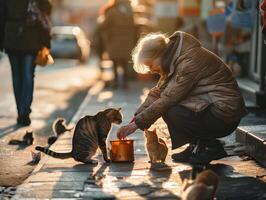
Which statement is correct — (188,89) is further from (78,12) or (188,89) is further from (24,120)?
(78,12)

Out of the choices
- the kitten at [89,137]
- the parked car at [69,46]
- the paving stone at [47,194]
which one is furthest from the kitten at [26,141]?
the parked car at [69,46]

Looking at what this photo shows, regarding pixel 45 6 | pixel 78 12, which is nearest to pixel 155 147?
pixel 45 6

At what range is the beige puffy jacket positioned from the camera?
7.02m

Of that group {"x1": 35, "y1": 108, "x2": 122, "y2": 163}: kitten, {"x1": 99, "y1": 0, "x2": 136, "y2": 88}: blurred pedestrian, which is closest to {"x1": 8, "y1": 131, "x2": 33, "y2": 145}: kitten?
{"x1": 35, "y1": 108, "x2": 122, "y2": 163}: kitten

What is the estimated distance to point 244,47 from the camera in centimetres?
1570

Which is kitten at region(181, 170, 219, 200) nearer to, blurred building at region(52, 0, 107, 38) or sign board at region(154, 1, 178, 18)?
sign board at region(154, 1, 178, 18)

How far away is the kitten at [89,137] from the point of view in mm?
7359

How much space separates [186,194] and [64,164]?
2.48 metres

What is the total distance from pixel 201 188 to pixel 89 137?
90.2 inches

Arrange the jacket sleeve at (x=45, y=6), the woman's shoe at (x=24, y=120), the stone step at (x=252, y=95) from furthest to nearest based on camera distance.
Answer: the stone step at (x=252, y=95) < the woman's shoe at (x=24, y=120) < the jacket sleeve at (x=45, y=6)

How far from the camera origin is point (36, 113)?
1308 centimetres

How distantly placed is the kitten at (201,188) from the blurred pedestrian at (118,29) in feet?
37.6

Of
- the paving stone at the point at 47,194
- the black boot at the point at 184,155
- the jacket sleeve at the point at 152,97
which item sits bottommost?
the black boot at the point at 184,155

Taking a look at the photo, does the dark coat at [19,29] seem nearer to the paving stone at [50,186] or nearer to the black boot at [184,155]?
the black boot at [184,155]
